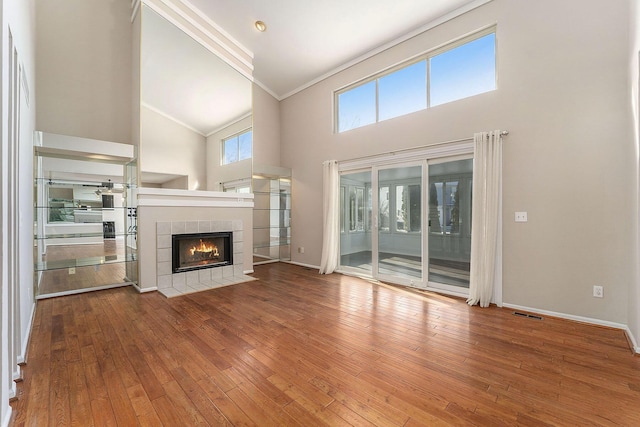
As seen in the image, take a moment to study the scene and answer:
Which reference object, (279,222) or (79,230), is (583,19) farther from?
(79,230)

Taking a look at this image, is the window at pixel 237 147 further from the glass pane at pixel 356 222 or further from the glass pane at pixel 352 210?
the glass pane at pixel 352 210

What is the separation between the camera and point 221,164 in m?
4.95

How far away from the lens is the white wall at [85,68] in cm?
372

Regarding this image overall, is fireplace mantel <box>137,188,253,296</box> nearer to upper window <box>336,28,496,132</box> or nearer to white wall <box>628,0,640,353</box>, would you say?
upper window <box>336,28,496,132</box>

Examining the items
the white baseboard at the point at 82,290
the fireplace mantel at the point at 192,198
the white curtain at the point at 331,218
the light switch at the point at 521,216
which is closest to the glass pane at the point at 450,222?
the light switch at the point at 521,216

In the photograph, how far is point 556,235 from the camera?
301 cm

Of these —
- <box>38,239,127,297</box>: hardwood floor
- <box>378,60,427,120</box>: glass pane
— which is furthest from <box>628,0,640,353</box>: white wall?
<box>38,239,127,297</box>: hardwood floor

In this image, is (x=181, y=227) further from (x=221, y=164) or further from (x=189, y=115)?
(x=189, y=115)

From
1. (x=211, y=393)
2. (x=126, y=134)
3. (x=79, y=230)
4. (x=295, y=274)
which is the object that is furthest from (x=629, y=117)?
(x=79, y=230)

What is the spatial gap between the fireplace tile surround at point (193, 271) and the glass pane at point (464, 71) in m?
4.21

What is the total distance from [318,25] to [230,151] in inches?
107

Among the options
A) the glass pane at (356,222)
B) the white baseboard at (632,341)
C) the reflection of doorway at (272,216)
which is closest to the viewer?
the white baseboard at (632,341)

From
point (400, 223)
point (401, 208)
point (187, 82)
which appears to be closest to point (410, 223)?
point (400, 223)

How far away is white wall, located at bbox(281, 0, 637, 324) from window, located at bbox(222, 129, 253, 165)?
3631 millimetres
